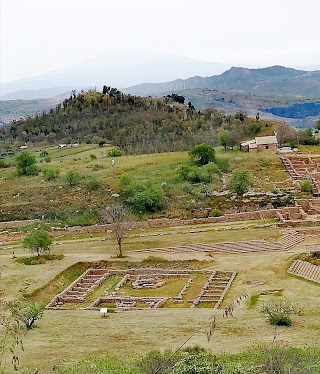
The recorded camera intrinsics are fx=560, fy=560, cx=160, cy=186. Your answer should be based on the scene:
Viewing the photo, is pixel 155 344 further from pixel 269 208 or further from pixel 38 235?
pixel 269 208

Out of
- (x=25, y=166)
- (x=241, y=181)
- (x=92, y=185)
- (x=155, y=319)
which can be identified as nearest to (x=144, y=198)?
(x=92, y=185)

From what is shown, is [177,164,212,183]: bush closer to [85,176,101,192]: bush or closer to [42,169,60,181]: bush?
[85,176,101,192]: bush

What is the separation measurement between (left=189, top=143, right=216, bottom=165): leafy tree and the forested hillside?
30.2 ft

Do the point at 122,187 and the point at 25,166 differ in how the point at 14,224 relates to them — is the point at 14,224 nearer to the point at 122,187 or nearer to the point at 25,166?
the point at 122,187

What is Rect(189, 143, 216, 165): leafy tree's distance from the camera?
60.1 metres

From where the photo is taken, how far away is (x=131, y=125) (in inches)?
3701

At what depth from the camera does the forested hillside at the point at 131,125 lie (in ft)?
278

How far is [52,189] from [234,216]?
2041 centimetres

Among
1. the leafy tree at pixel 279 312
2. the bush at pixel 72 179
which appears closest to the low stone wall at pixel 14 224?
the bush at pixel 72 179

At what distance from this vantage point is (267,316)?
78.7 ft

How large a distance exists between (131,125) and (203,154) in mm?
35798

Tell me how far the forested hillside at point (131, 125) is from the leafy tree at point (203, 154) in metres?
9.20

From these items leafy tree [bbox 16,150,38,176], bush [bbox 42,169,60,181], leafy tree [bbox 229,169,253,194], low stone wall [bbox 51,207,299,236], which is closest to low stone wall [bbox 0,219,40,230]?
low stone wall [bbox 51,207,299,236]

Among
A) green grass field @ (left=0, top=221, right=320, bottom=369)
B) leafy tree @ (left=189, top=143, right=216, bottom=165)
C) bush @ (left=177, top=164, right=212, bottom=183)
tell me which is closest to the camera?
green grass field @ (left=0, top=221, right=320, bottom=369)
